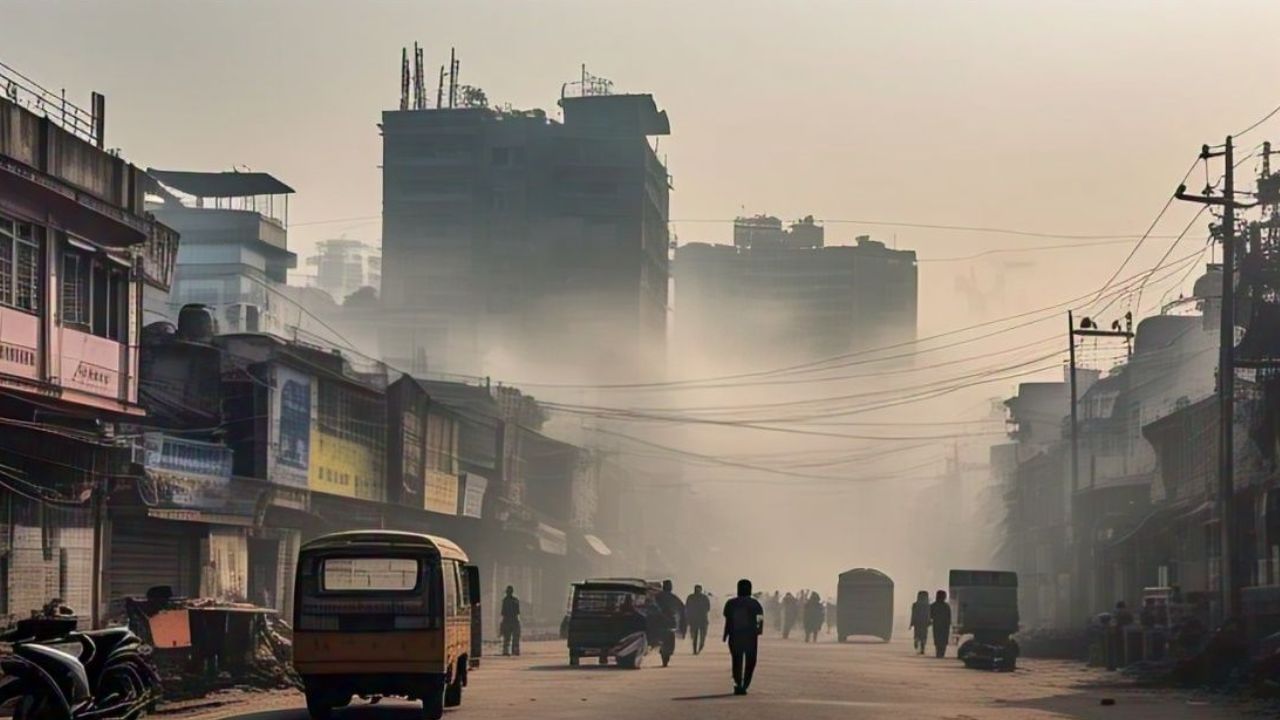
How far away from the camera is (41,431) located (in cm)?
3497

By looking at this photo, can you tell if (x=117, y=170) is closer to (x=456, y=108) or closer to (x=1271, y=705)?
(x=1271, y=705)

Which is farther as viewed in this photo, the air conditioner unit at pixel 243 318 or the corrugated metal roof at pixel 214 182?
the corrugated metal roof at pixel 214 182

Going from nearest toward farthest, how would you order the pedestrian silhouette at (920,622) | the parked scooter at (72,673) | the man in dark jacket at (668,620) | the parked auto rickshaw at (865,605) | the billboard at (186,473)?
the parked scooter at (72,673)
the billboard at (186,473)
the man in dark jacket at (668,620)
the pedestrian silhouette at (920,622)
the parked auto rickshaw at (865,605)

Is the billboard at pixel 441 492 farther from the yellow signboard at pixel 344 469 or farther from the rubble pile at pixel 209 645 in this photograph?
the rubble pile at pixel 209 645

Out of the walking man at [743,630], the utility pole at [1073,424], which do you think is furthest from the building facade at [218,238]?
the walking man at [743,630]

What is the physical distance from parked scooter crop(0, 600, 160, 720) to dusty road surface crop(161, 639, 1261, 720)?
447 cm

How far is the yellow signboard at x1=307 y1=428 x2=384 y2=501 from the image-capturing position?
2142 inches

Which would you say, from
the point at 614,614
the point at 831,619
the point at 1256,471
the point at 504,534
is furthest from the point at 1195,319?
the point at 614,614

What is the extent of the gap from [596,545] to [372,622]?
83.4m

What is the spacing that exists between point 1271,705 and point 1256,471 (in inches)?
979

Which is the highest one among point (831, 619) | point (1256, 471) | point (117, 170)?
point (117, 170)

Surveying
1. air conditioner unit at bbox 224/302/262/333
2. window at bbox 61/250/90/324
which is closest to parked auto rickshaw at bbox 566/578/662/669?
window at bbox 61/250/90/324

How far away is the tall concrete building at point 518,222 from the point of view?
169 meters

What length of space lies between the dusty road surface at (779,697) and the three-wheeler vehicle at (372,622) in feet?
2.74
